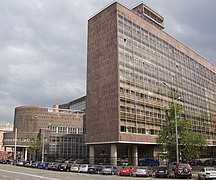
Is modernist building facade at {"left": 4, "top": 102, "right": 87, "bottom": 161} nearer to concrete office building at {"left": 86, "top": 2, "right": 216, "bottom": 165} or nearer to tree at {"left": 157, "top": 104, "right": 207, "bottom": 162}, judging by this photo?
concrete office building at {"left": 86, "top": 2, "right": 216, "bottom": 165}

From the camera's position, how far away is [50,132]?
106375mm

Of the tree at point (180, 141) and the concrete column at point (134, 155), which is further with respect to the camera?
the concrete column at point (134, 155)

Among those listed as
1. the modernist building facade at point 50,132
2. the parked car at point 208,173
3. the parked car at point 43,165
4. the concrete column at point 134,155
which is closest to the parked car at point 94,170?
the parked car at point 43,165

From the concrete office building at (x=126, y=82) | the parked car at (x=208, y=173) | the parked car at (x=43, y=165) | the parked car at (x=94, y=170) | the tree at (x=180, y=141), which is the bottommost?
the parked car at (x=43, y=165)

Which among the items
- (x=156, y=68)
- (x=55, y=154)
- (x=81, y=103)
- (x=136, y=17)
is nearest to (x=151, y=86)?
(x=156, y=68)

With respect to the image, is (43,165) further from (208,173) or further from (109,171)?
(208,173)

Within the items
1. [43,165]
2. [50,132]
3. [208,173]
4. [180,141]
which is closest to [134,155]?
Result: [43,165]

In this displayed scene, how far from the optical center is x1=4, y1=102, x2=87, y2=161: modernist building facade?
101500 mm

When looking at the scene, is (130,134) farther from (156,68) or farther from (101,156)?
(156,68)

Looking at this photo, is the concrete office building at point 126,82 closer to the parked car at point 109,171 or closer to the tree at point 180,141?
the tree at point 180,141

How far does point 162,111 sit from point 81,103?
6741 cm

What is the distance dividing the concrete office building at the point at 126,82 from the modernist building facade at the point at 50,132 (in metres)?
28.4

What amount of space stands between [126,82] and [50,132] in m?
50.2

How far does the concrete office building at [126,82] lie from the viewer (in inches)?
2571
